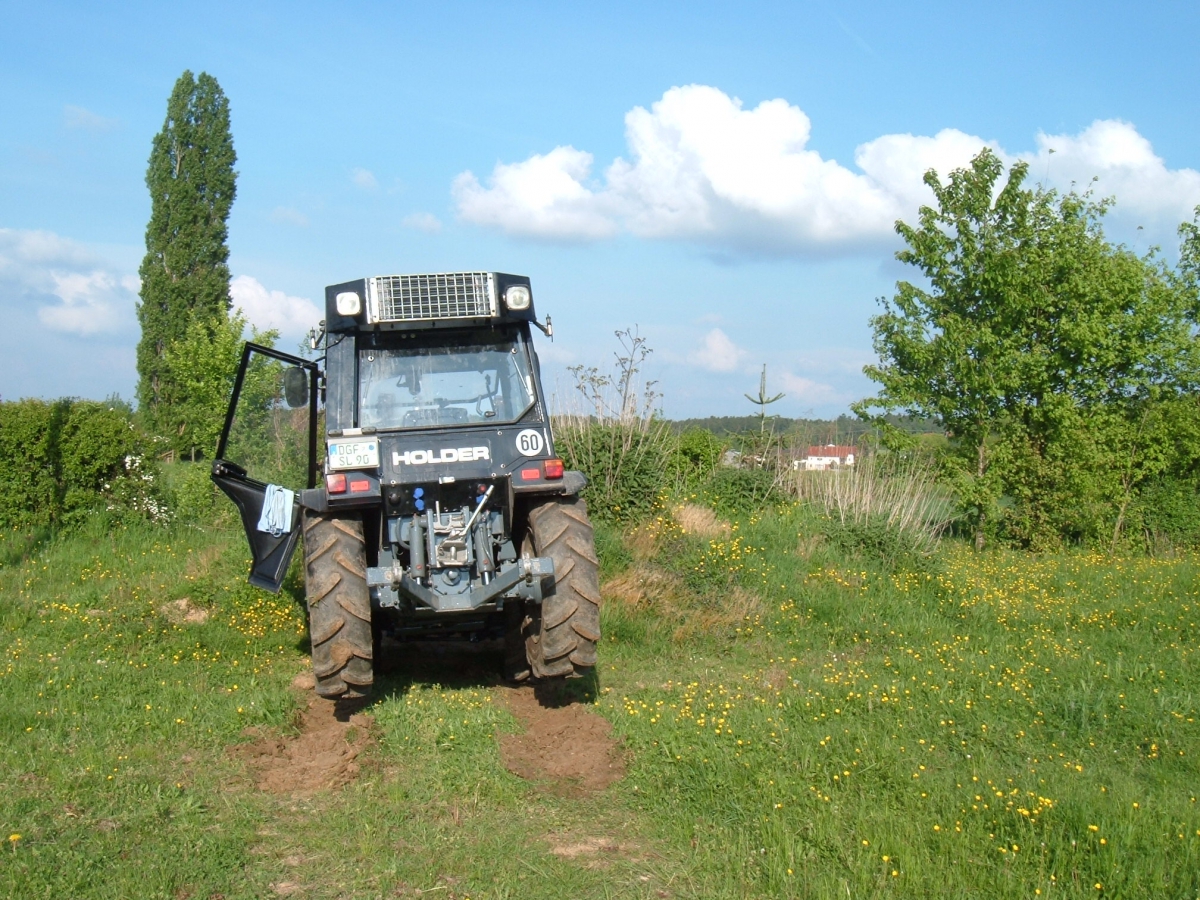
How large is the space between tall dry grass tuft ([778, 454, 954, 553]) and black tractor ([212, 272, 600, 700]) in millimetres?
6376

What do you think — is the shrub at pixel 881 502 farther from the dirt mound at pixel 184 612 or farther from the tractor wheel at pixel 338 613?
the tractor wheel at pixel 338 613

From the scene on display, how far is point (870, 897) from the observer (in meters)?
4.53

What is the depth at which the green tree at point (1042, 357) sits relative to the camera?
1644 centimetres

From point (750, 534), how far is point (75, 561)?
24.8 feet

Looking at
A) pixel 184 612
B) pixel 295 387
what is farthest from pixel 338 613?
pixel 184 612

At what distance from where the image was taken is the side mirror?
25.2ft

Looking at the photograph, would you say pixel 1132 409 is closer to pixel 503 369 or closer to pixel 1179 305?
pixel 1179 305

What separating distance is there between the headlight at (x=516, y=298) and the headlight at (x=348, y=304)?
1.02m

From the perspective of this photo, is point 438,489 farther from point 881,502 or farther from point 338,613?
point 881,502

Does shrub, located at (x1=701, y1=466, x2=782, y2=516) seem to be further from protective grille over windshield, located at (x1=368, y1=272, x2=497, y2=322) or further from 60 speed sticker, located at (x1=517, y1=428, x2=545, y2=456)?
protective grille over windshield, located at (x1=368, y1=272, x2=497, y2=322)

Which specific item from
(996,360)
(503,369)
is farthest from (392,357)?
(996,360)

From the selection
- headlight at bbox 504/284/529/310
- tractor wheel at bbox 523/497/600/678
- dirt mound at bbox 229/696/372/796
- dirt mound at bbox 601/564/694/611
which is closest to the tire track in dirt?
dirt mound at bbox 229/696/372/796

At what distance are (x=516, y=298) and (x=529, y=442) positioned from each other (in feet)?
3.39

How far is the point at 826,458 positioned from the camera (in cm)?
1678
